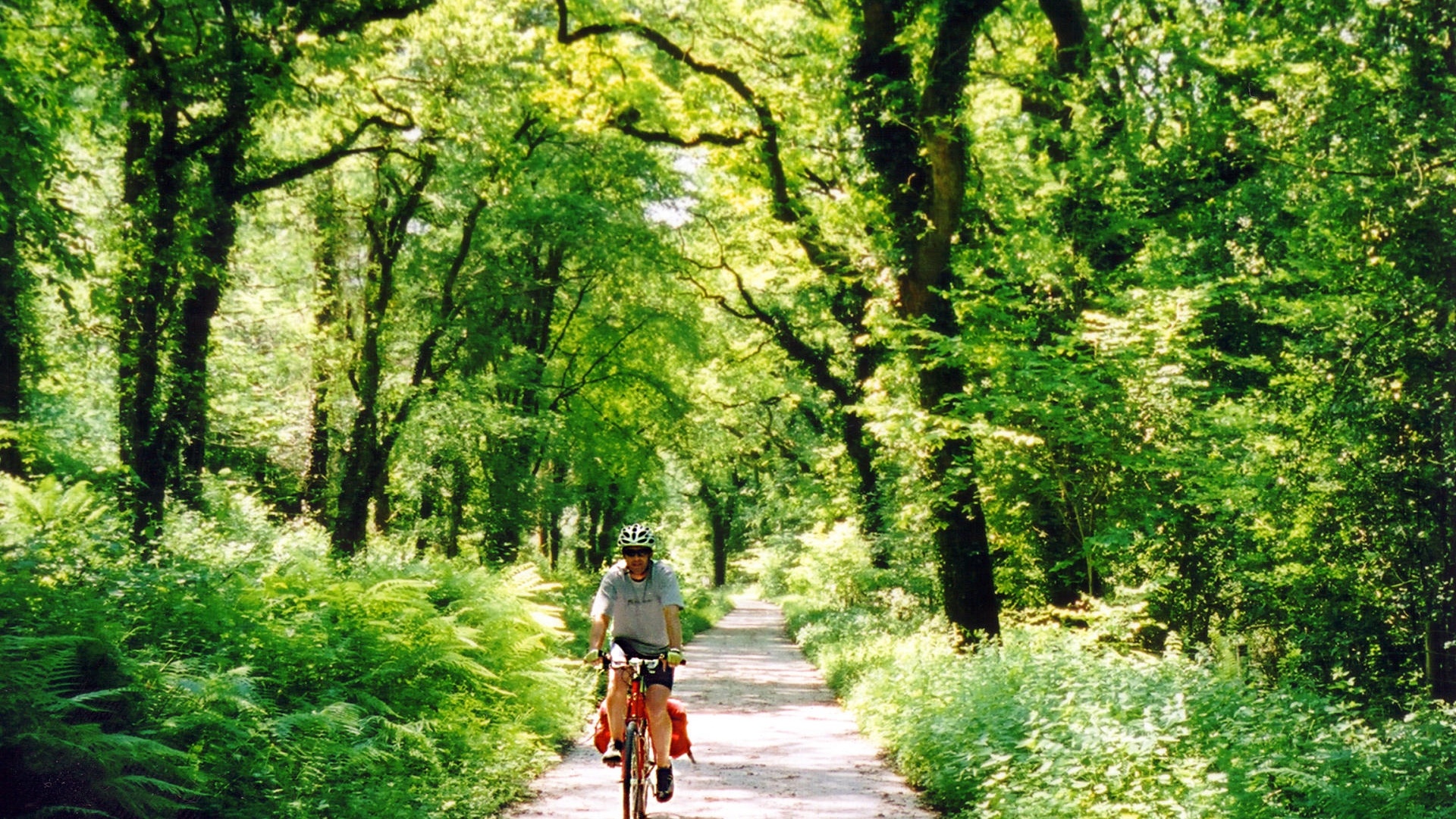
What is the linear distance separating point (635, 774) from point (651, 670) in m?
0.75

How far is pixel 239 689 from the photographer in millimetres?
6164

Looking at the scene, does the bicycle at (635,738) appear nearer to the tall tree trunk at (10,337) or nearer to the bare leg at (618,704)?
the bare leg at (618,704)

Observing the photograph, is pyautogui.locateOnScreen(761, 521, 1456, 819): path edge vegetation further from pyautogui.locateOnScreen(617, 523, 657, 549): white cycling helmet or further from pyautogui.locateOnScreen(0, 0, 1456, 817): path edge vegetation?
pyautogui.locateOnScreen(617, 523, 657, 549): white cycling helmet

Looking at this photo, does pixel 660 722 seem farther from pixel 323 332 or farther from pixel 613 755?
pixel 323 332

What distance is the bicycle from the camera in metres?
7.22

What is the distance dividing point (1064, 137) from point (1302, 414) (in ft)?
14.9

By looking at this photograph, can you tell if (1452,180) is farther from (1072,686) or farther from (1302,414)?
(1072,686)

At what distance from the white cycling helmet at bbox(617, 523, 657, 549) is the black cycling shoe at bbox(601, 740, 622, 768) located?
57.4 inches

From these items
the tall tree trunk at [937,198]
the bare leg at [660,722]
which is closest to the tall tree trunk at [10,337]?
the bare leg at [660,722]

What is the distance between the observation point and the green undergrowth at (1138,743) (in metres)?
5.40

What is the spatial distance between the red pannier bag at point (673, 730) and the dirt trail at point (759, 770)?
59cm

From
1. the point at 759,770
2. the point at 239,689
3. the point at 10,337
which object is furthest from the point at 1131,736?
the point at 10,337

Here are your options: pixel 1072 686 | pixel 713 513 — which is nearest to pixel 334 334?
pixel 1072 686

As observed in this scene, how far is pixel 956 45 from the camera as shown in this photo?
39.9 feet
